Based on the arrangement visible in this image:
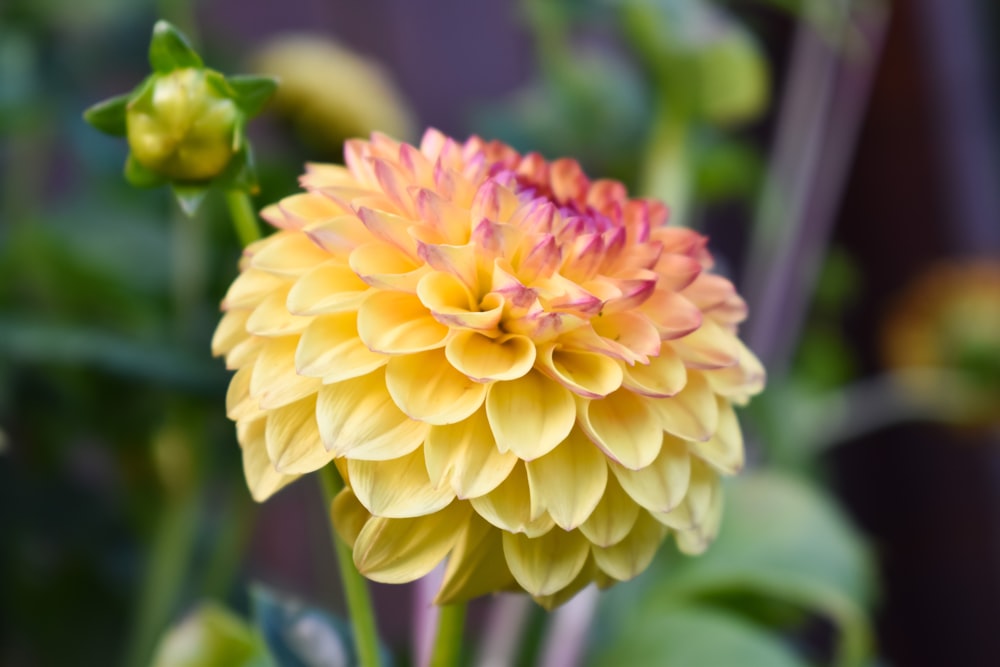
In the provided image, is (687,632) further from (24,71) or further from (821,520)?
(24,71)

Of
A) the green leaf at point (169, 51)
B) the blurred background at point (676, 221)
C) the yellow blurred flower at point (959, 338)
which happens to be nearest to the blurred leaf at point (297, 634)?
the blurred background at point (676, 221)

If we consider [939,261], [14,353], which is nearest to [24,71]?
[14,353]

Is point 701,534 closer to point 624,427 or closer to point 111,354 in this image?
point 624,427

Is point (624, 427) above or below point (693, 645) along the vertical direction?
above

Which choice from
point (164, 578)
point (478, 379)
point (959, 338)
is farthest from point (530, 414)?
point (959, 338)

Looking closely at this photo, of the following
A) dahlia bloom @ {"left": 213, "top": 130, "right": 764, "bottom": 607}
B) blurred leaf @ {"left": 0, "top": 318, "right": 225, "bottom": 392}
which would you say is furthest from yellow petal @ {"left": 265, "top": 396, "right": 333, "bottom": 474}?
blurred leaf @ {"left": 0, "top": 318, "right": 225, "bottom": 392}

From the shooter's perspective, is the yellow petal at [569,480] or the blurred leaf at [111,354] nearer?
the yellow petal at [569,480]

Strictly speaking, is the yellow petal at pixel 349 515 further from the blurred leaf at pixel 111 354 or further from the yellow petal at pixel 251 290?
the blurred leaf at pixel 111 354
